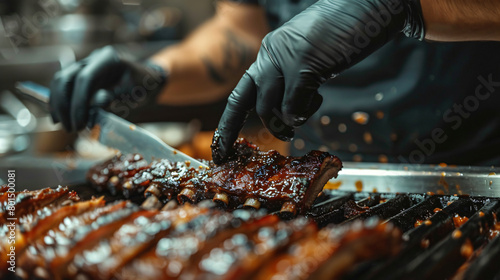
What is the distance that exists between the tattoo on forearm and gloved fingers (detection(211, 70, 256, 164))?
2.81 meters

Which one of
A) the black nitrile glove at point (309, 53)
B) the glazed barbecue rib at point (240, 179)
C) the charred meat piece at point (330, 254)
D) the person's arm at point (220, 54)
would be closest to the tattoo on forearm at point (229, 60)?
the person's arm at point (220, 54)

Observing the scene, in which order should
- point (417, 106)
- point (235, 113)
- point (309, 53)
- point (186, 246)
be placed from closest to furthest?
point (186, 246), point (309, 53), point (235, 113), point (417, 106)

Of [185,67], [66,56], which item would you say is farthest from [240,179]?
[66,56]

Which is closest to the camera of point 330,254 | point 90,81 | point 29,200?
point 330,254

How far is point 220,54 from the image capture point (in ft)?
17.4

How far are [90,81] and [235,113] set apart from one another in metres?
1.89

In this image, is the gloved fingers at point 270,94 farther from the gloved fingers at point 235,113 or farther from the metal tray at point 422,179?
the metal tray at point 422,179

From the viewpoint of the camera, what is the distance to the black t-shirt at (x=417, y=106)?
342cm

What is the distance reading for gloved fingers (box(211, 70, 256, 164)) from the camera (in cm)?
253

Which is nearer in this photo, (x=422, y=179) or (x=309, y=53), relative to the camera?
(x=309, y=53)

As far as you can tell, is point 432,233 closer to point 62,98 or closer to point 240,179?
point 240,179

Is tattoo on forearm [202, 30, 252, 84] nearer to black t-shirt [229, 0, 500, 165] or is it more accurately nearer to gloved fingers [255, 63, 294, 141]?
black t-shirt [229, 0, 500, 165]

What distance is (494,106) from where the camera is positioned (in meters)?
3.35

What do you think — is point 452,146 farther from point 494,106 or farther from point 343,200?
point 343,200
